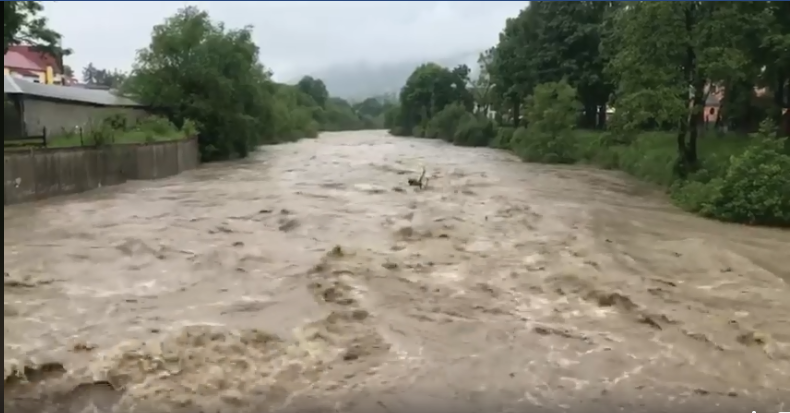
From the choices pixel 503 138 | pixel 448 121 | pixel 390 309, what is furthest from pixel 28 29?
pixel 448 121

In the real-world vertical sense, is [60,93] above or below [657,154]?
above

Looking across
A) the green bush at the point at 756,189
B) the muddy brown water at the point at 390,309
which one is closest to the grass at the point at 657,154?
the green bush at the point at 756,189

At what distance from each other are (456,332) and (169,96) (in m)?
32.0

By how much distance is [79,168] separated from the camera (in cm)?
2458

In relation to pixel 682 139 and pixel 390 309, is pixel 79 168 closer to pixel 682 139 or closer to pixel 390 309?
pixel 390 309

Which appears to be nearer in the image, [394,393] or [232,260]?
[394,393]

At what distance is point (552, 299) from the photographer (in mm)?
11016

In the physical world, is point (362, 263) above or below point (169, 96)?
below

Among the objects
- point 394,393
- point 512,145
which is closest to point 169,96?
point 512,145

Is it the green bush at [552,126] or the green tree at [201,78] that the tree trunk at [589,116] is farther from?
the green tree at [201,78]

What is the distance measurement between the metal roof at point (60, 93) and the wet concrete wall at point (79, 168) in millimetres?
4174

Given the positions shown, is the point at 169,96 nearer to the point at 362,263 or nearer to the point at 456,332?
the point at 362,263

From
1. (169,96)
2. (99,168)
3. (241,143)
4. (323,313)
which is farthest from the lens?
(241,143)

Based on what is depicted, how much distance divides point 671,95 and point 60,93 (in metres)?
25.1
